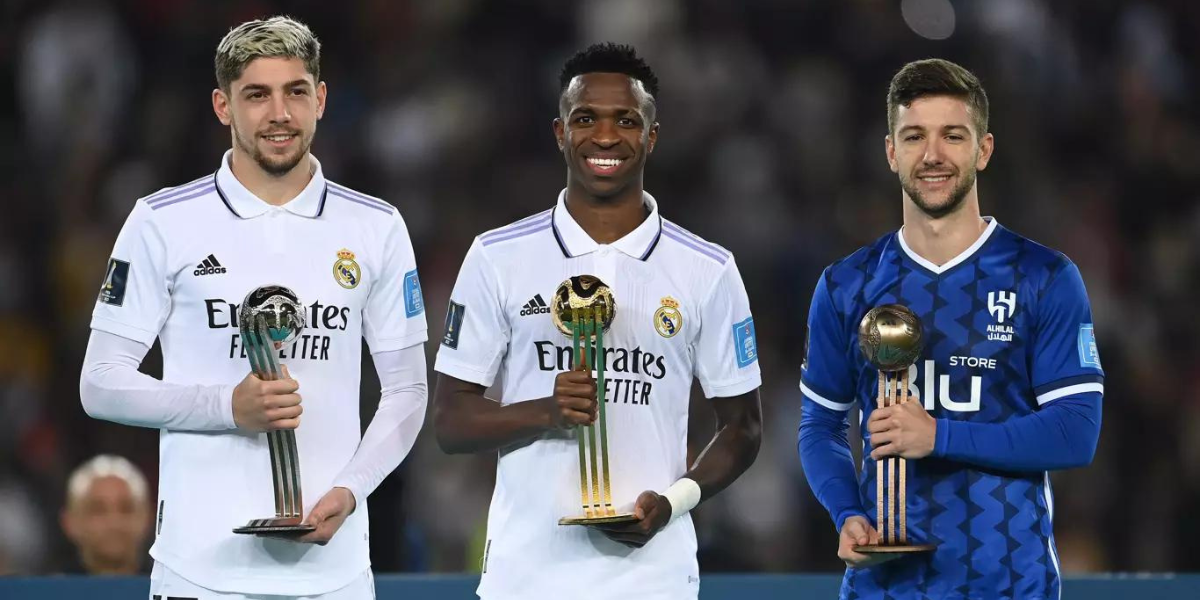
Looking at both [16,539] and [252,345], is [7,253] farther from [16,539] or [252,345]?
[252,345]

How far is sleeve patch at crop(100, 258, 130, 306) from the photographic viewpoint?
13.2 ft

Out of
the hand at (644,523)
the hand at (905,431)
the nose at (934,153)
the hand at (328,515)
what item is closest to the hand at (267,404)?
the hand at (328,515)

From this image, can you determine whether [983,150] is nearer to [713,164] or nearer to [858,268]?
[858,268]

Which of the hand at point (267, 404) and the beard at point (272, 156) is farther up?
the beard at point (272, 156)

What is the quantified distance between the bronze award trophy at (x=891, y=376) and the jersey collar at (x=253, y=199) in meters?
1.45

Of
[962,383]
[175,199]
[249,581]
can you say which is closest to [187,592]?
[249,581]

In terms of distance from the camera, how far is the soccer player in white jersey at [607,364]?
3.97 metres

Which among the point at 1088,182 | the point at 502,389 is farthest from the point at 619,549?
the point at 1088,182

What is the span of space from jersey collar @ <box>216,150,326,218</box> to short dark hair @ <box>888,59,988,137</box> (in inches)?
58.3

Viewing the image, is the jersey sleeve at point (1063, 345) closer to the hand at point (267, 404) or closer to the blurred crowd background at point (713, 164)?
the hand at point (267, 404)

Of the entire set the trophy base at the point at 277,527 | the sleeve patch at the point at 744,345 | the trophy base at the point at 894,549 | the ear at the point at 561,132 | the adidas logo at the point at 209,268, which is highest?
the ear at the point at 561,132

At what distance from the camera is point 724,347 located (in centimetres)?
414

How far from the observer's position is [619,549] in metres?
3.97

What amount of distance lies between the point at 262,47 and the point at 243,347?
2.46ft
